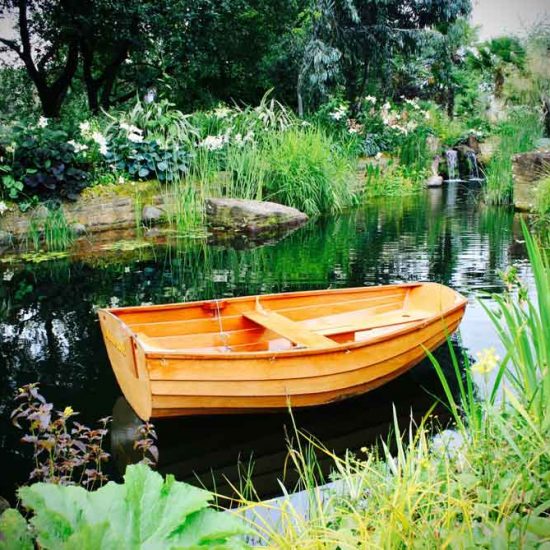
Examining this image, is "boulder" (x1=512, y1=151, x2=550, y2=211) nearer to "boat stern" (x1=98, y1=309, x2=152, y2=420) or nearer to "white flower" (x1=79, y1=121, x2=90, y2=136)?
"white flower" (x1=79, y1=121, x2=90, y2=136)

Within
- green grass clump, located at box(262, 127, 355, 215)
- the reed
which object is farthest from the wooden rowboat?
green grass clump, located at box(262, 127, 355, 215)

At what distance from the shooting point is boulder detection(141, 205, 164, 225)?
11.0m

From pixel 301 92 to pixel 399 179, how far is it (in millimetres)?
3305

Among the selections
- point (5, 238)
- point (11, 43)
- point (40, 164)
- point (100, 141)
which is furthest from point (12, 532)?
point (11, 43)

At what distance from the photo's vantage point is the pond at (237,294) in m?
3.75

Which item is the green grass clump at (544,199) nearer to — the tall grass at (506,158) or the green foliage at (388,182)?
the tall grass at (506,158)

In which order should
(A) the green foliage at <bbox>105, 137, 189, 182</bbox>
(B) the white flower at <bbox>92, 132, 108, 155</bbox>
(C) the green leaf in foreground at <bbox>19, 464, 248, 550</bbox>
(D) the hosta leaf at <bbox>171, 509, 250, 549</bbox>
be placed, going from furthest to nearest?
(A) the green foliage at <bbox>105, 137, 189, 182</bbox> < (B) the white flower at <bbox>92, 132, 108, 155</bbox> < (D) the hosta leaf at <bbox>171, 509, 250, 549</bbox> < (C) the green leaf in foreground at <bbox>19, 464, 248, 550</bbox>

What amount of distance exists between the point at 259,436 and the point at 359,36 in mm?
15333

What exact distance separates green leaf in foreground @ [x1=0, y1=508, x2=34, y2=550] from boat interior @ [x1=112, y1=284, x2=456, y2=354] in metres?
2.67

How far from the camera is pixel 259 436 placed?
12.6ft

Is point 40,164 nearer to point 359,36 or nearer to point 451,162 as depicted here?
point 359,36

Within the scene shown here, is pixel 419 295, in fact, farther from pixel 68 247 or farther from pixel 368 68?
pixel 368 68

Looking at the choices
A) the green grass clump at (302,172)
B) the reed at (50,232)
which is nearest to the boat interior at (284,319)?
the reed at (50,232)

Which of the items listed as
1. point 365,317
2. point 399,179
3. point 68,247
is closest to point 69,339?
point 365,317
